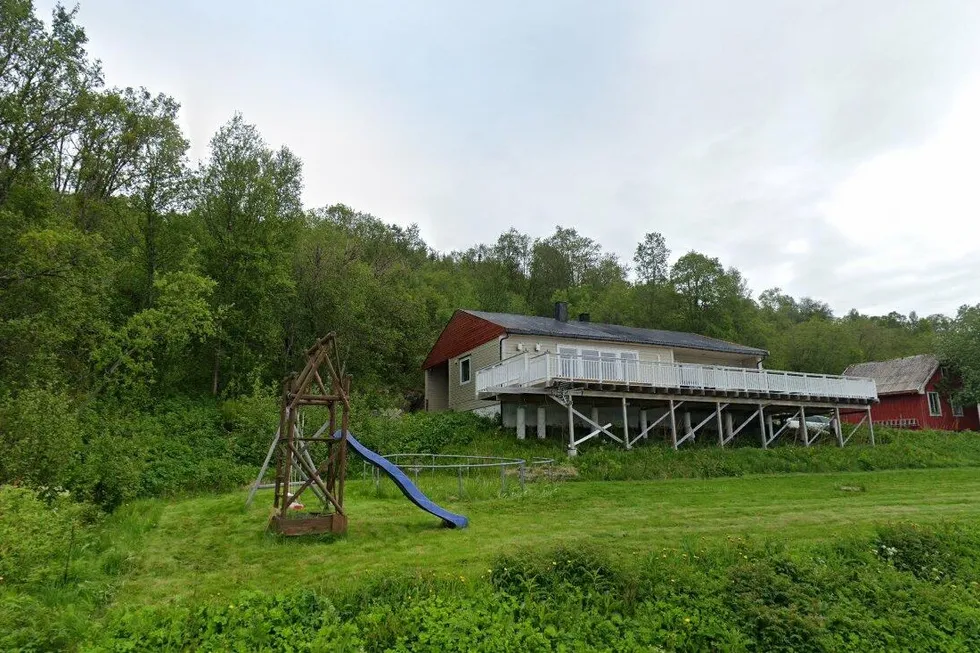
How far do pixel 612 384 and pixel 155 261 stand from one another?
17.7 metres

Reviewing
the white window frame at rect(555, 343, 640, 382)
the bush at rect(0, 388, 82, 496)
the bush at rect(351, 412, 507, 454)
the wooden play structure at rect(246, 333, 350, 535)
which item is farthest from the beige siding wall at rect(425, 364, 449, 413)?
the bush at rect(0, 388, 82, 496)

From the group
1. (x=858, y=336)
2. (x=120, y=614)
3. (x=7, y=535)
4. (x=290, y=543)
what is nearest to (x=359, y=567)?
(x=290, y=543)

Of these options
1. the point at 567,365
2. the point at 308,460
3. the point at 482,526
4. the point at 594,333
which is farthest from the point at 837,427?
the point at 308,460

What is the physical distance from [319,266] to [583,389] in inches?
565

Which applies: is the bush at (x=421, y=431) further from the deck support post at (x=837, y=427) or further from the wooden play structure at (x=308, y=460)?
the deck support post at (x=837, y=427)

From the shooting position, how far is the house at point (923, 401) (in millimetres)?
37969

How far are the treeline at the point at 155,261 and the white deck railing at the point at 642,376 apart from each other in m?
8.44

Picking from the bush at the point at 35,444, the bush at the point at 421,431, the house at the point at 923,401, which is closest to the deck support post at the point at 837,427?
the house at the point at 923,401

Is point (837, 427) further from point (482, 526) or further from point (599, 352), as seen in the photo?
point (482, 526)

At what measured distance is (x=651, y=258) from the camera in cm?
4991

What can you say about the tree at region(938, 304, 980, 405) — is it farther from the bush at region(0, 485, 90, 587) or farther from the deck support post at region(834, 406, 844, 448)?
the bush at region(0, 485, 90, 587)

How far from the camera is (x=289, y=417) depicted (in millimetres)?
10195

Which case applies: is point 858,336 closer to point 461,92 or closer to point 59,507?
point 461,92

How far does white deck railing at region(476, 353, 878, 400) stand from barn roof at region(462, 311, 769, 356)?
9.48 ft
